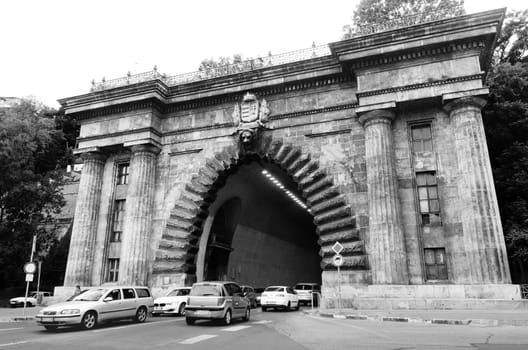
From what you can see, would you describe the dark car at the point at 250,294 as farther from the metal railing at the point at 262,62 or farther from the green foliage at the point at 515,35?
the green foliage at the point at 515,35

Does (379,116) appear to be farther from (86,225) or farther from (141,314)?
(86,225)

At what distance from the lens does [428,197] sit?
19953 mm

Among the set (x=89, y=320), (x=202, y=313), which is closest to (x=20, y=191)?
(x=89, y=320)

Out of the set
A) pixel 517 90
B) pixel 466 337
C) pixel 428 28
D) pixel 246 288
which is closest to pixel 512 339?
pixel 466 337

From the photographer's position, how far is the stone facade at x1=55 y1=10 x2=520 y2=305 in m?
18.7

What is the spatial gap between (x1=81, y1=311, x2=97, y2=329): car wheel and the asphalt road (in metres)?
0.39

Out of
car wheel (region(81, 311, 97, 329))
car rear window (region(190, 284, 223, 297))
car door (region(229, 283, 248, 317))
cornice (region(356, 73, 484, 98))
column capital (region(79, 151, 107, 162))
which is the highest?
cornice (region(356, 73, 484, 98))

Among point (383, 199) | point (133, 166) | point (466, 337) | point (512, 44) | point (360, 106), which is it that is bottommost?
point (466, 337)

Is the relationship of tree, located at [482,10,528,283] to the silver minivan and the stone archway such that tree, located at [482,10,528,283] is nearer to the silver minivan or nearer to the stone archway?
the stone archway

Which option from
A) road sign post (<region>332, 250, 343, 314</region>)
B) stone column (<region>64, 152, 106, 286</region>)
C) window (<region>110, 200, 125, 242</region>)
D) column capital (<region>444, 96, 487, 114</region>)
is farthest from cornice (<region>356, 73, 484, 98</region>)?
stone column (<region>64, 152, 106, 286</region>)

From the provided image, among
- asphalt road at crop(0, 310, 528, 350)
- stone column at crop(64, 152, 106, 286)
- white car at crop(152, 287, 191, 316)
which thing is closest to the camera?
asphalt road at crop(0, 310, 528, 350)

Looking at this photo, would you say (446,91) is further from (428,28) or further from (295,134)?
(295,134)

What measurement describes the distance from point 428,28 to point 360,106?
4.71 metres

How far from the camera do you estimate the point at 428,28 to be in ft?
65.4
